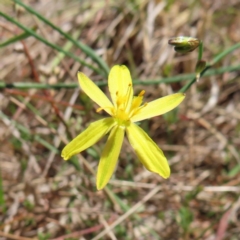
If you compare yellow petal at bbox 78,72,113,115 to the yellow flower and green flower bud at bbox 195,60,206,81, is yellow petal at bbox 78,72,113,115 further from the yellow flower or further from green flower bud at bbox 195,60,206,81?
green flower bud at bbox 195,60,206,81

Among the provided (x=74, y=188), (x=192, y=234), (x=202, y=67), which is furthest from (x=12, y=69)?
(x=202, y=67)

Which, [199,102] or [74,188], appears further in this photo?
[199,102]

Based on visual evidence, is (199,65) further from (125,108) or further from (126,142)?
(126,142)

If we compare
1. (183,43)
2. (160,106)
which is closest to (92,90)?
(160,106)

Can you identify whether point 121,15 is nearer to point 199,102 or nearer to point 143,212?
point 199,102

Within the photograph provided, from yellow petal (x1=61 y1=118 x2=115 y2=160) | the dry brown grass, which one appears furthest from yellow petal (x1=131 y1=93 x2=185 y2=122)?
the dry brown grass

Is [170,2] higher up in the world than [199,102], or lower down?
higher up
